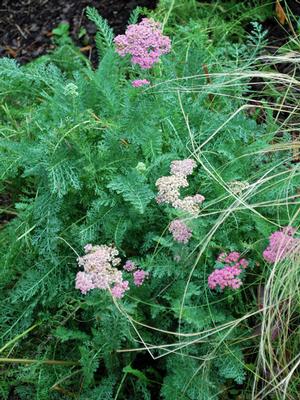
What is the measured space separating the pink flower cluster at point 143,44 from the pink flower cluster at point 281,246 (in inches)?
28.4

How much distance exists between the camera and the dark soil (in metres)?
3.60

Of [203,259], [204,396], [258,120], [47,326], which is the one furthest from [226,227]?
Result: [258,120]

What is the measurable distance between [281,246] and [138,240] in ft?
1.75

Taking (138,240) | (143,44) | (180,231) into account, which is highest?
(143,44)

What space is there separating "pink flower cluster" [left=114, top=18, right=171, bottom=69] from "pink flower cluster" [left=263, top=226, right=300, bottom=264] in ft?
2.36

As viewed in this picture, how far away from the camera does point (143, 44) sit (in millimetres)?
2123

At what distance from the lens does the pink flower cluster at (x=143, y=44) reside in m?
2.12

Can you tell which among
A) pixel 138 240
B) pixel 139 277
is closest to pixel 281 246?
pixel 139 277

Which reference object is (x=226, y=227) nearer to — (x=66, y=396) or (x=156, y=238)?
(x=156, y=238)

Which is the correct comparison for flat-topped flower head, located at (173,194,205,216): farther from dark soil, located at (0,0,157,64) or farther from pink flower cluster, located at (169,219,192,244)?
dark soil, located at (0,0,157,64)

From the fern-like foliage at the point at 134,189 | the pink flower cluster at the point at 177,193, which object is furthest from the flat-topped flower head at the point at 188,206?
the fern-like foliage at the point at 134,189

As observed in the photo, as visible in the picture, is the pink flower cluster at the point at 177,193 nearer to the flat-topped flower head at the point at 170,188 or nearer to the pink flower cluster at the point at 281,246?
the flat-topped flower head at the point at 170,188

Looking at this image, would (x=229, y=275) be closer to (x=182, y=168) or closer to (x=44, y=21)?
(x=182, y=168)

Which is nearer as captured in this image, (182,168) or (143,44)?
(182,168)
